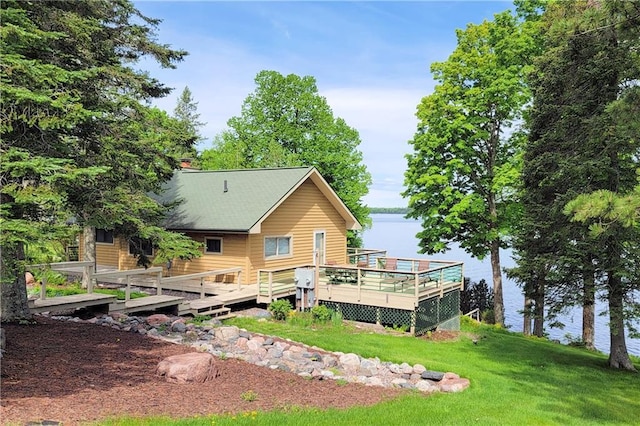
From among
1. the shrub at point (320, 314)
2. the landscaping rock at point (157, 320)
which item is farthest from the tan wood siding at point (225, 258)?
the landscaping rock at point (157, 320)

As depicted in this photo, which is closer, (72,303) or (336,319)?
(72,303)

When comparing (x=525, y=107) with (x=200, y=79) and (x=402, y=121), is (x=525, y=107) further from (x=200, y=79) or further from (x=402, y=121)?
(x=200, y=79)

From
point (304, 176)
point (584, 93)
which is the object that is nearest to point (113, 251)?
point (304, 176)

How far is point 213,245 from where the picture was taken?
18922mm

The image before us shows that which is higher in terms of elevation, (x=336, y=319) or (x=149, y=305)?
(x=149, y=305)

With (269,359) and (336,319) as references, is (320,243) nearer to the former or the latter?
(336,319)

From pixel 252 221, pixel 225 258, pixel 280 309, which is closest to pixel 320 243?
pixel 225 258

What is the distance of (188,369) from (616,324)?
1047 cm

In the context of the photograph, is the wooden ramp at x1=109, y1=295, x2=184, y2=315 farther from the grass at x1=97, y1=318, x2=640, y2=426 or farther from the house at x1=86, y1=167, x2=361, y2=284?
the house at x1=86, y1=167, x2=361, y2=284

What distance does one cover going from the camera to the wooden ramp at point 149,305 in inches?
500

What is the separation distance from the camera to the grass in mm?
6918

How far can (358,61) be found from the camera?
21812 millimetres

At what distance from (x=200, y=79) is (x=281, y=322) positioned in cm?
1564

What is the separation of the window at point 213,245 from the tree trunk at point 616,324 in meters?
13.0
